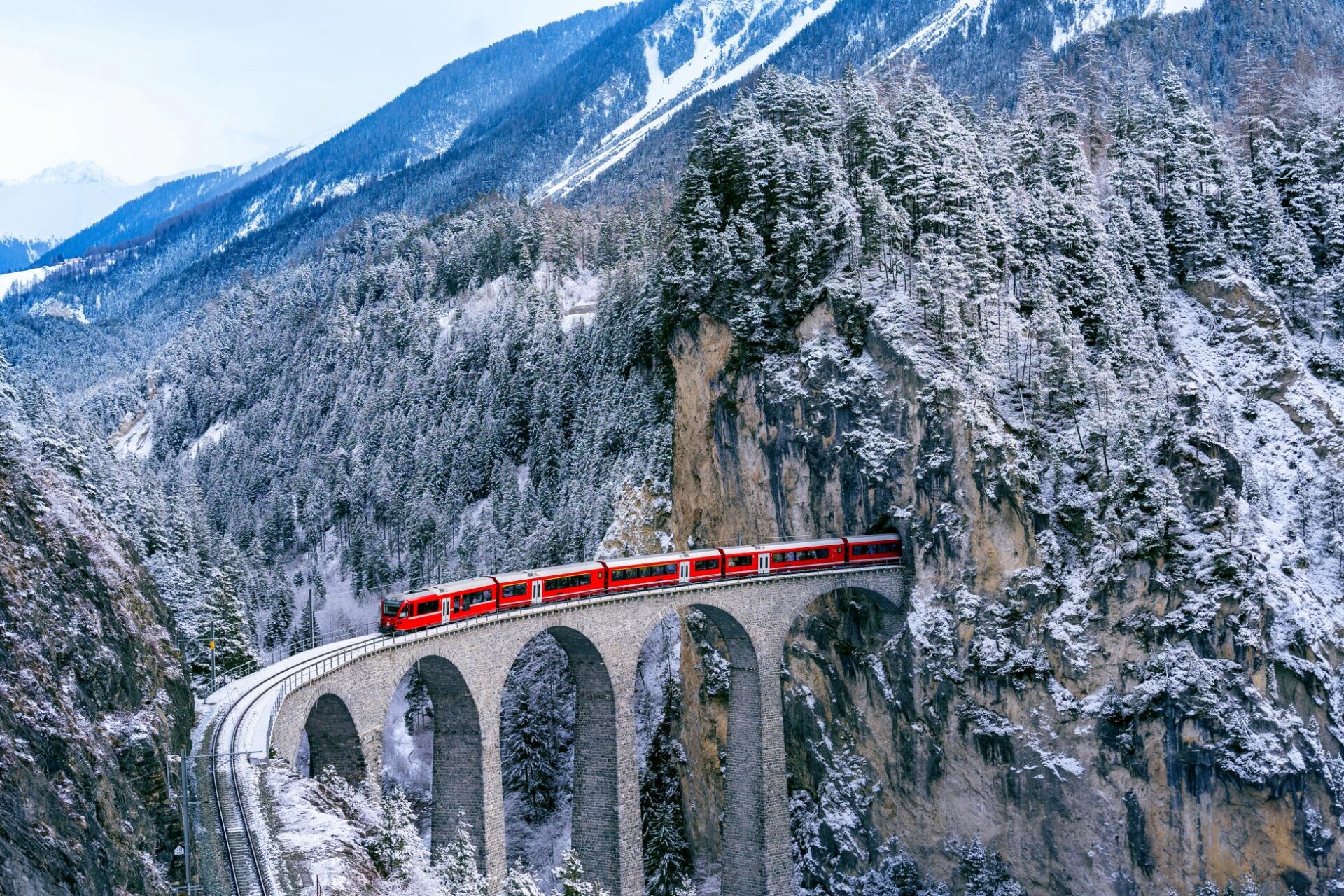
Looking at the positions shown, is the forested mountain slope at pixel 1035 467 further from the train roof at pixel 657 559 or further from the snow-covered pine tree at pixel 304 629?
the snow-covered pine tree at pixel 304 629

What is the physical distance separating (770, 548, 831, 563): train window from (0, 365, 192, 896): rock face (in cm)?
2566

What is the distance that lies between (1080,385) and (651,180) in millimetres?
147575

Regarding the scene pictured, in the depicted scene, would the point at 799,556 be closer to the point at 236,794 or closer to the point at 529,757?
the point at 529,757

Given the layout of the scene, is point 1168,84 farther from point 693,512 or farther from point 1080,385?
point 693,512

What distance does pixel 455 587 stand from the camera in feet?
134

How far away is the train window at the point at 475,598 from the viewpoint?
41.1 m

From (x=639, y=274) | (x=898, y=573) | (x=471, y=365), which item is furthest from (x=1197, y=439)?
(x=471, y=365)

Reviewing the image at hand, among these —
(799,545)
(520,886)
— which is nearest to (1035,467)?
(799,545)

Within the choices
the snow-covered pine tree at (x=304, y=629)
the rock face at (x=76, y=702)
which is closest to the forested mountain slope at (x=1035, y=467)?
the rock face at (x=76, y=702)

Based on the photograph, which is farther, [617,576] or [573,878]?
[617,576]

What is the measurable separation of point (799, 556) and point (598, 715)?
12.0 meters

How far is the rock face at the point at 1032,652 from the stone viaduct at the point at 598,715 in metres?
4.10

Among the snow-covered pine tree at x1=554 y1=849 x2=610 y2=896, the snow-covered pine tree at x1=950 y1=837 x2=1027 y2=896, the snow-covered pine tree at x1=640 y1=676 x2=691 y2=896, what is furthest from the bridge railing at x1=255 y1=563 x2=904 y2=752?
the snow-covered pine tree at x1=640 y1=676 x2=691 y2=896

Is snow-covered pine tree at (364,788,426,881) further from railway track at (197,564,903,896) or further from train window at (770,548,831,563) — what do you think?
train window at (770,548,831,563)
